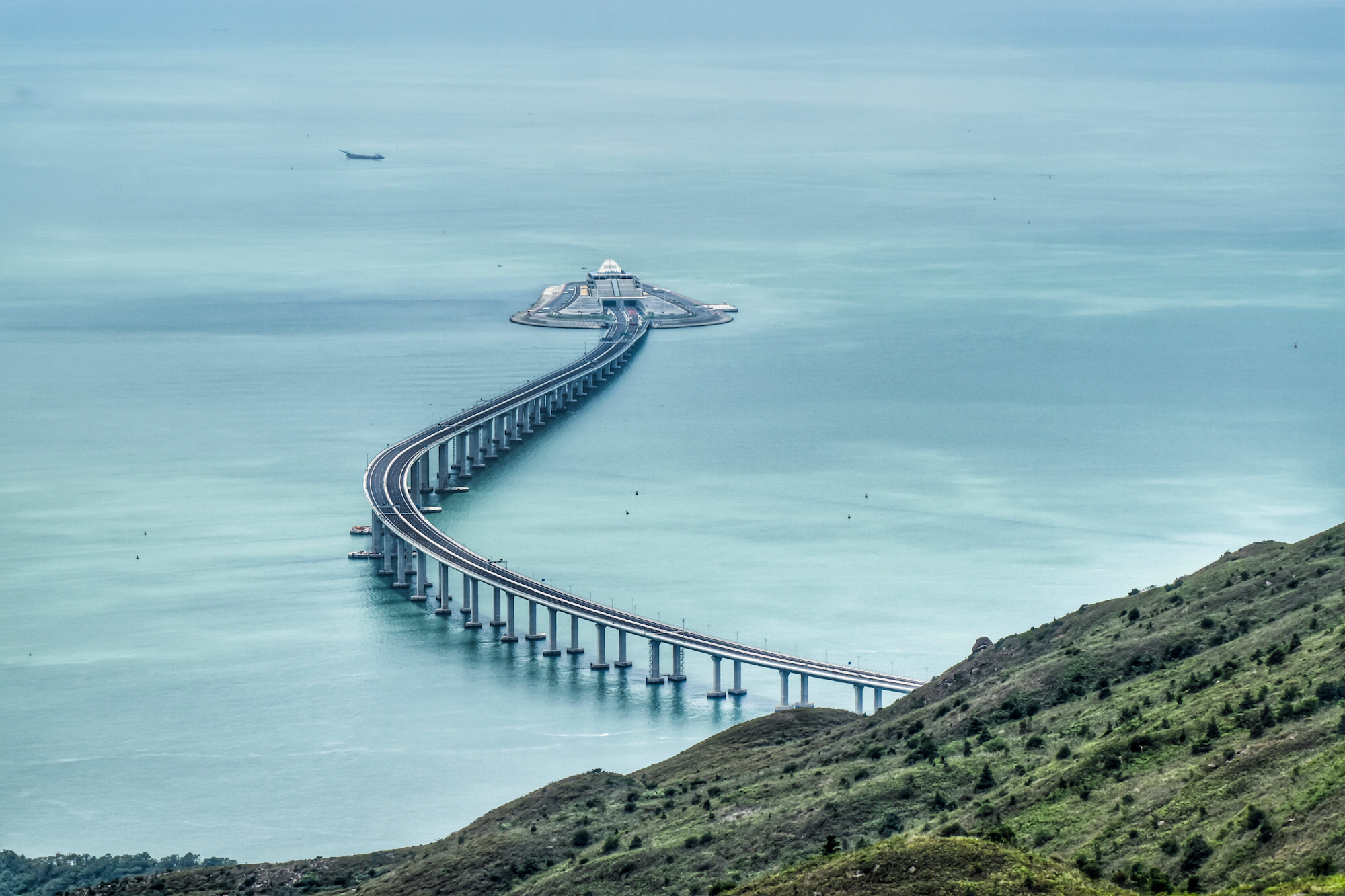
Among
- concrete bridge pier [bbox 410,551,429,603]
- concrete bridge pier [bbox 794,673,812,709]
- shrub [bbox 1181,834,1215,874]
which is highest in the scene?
concrete bridge pier [bbox 410,551,429,603]

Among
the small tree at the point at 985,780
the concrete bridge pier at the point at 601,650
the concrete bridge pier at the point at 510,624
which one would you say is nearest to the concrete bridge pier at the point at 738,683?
the concrete bridge pier at the point at 601,650

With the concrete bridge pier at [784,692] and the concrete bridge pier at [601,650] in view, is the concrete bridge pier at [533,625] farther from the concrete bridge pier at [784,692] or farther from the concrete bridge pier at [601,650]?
the concrete bridge pier at [784,692]

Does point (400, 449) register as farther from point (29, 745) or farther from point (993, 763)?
point (993, 763)

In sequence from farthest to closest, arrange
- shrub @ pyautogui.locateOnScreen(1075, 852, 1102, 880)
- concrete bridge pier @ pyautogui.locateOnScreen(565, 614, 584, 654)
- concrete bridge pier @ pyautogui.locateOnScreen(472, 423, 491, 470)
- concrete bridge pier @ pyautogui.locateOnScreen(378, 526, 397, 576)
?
concrete bridge pier @ pyautogui.locateOnScreen(472, 423, 491, 470) < concrete bridge pier @ pyautogui.locateOnScreen(378, 526, 397, 576) < concrete bridge pier @ pyautogui.locateOnScreen(565, 614, 584, 654) < shrub @ pyautogui.locateOnScreen(1075, 852, 1102, 880)

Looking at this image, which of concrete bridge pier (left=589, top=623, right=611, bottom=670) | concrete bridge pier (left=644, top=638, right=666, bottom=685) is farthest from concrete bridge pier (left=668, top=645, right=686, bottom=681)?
concrete bridge pier (left=589, top=623, right=611, bottom=670)

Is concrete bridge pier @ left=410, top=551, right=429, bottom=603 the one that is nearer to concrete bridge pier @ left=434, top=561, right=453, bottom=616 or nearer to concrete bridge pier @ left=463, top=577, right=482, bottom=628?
concrete bridge pier @ left=434, top=561, right=453, bottom=616

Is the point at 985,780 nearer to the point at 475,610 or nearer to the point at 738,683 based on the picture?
the point at 738,683
